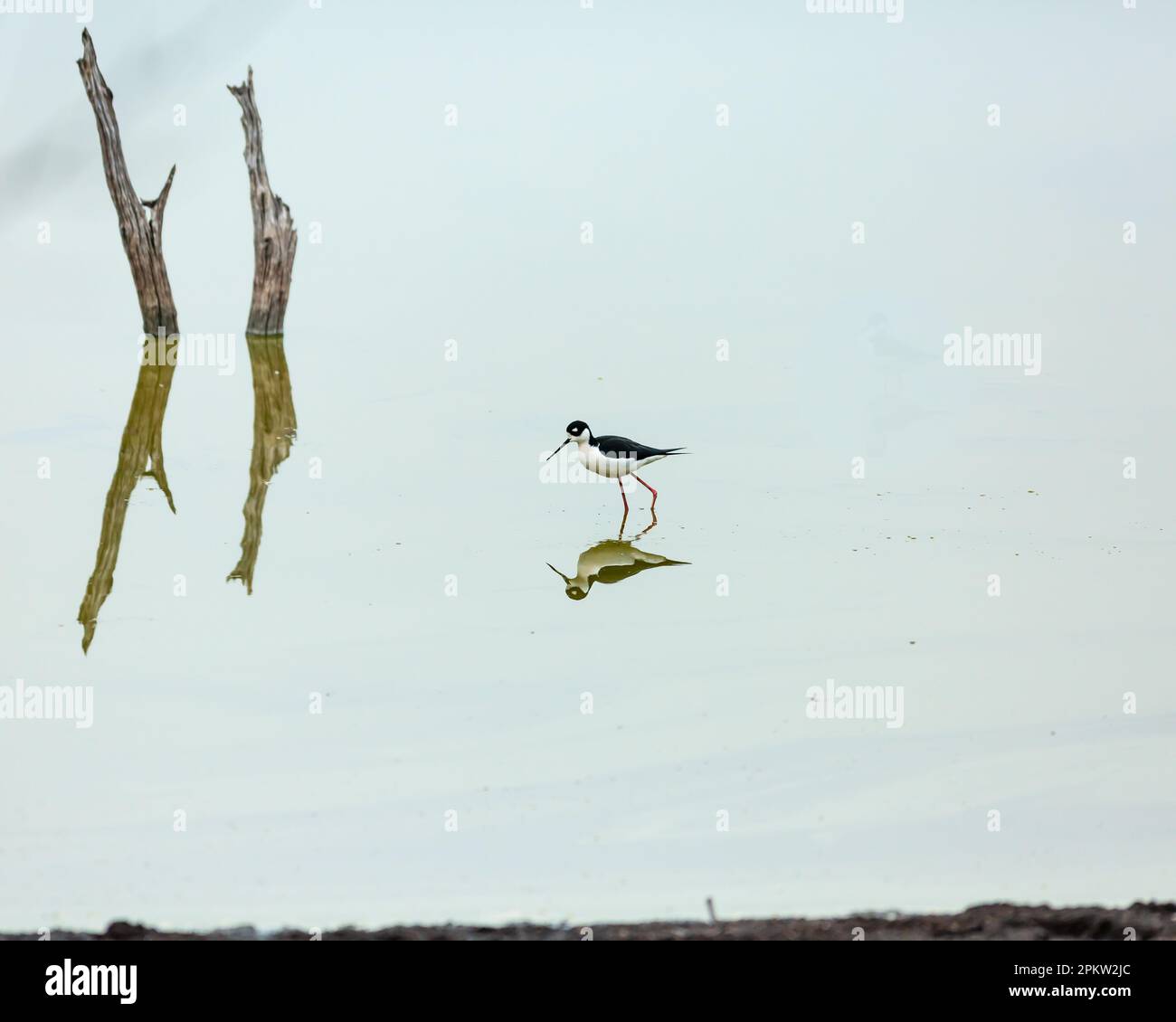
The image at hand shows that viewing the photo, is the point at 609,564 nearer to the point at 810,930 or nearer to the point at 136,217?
the point at 810,930

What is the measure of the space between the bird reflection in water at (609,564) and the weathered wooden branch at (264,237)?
31.2 feet

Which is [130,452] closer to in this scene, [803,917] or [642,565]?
[642,565]

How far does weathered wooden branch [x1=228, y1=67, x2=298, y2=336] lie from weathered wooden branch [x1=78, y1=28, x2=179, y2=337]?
3.49 feet

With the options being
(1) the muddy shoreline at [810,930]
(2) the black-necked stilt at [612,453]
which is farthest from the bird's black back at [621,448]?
(1) the muddy shoreline at [810,930]

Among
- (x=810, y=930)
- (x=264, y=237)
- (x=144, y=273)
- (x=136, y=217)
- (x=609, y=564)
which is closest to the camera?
(x=810, y=930)

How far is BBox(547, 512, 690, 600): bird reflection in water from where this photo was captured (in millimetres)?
8219

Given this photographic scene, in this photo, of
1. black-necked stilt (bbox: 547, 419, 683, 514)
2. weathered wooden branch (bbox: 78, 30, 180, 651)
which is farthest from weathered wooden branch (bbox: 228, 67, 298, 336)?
black-necked stilt (bbox: 547, 419, 683, 514)

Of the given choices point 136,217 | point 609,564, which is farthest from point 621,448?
point 136,217

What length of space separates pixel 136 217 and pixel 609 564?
387 inches

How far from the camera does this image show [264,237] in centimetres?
1698

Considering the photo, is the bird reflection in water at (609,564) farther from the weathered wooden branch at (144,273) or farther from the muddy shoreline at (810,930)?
the weathered wooden branch at (144,273)
